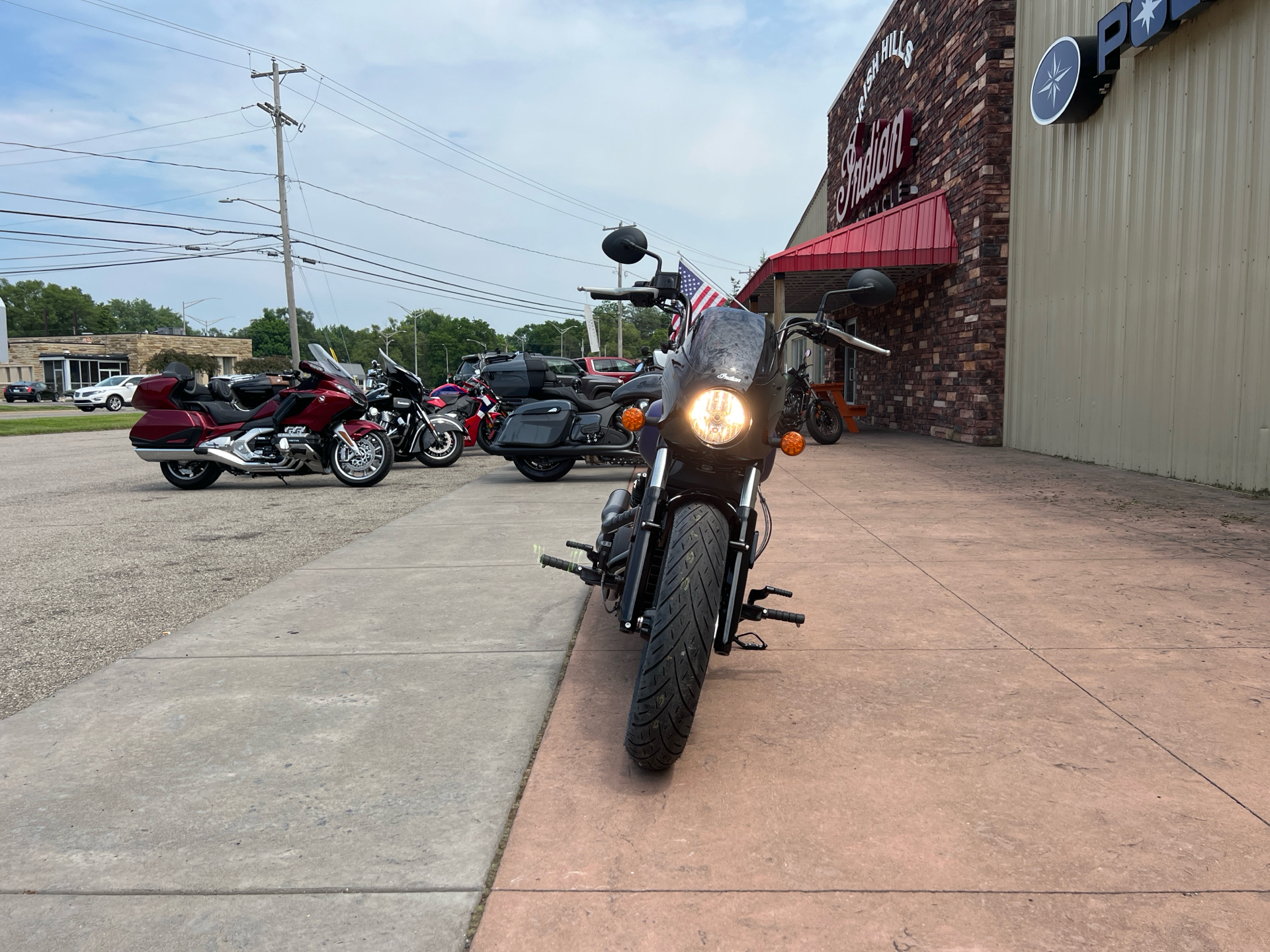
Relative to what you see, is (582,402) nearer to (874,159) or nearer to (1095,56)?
(1095,56)

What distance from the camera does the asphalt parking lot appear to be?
3.83 m

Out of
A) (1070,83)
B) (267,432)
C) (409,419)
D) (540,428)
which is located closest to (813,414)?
(1070,83)

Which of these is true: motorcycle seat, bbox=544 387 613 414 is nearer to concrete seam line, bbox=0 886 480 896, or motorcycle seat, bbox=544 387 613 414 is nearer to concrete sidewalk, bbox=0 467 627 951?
concrete sidewalk, bbox=0 467 627 951

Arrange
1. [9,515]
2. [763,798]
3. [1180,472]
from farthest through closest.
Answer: [1180,472], [9,515], [763,798]

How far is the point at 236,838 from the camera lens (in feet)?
7.00

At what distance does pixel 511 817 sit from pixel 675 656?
0.58 metres

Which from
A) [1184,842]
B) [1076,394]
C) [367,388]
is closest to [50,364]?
[367,388]

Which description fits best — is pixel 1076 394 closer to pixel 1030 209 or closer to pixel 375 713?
pixel 1030 209

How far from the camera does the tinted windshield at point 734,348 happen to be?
2596 mm

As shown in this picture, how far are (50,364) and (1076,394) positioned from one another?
8151 cm

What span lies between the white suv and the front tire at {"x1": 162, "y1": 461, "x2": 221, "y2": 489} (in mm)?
35170

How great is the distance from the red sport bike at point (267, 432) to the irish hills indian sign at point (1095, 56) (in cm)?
837

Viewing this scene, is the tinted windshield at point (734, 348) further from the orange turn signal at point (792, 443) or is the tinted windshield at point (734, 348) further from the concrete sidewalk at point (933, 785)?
the concrete sidewalk at point (933, 785)

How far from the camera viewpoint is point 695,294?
8.77m
